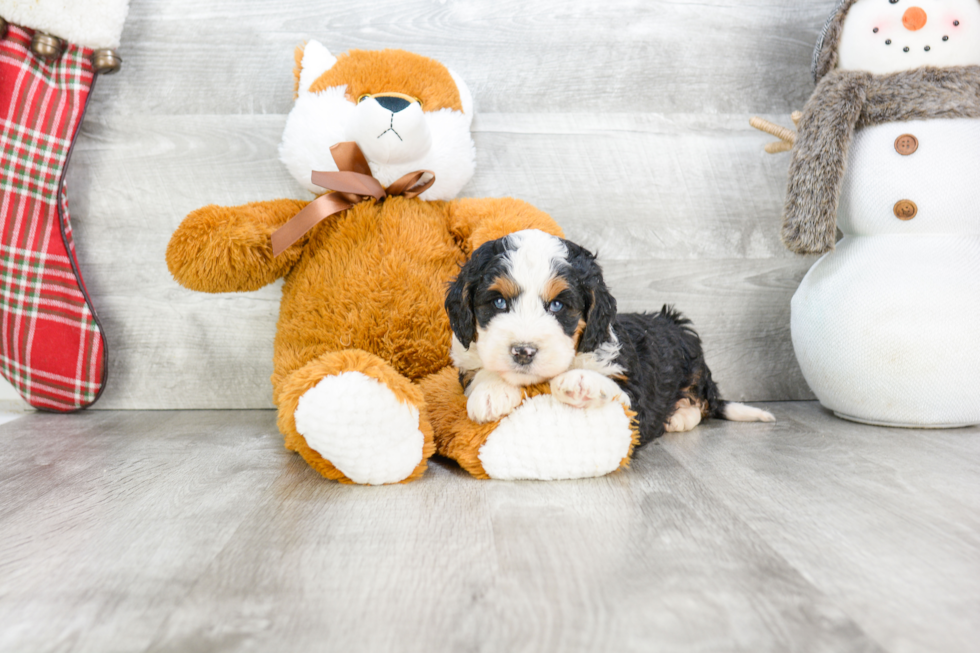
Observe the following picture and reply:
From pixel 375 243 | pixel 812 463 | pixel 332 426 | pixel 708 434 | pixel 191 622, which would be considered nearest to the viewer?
pixel 191 622

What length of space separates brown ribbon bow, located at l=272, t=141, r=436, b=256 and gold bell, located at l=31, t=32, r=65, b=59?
802 millimetres

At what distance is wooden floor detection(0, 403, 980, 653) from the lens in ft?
2.41

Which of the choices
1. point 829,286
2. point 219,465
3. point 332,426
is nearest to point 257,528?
point 332,426

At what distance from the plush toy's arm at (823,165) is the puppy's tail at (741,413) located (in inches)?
16.5

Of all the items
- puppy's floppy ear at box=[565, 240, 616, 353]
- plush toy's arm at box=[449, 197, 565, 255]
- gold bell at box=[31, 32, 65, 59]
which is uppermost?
gold bell at box=[31, 32, 65, 59]

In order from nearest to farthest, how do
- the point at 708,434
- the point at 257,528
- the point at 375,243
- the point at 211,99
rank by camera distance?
the point at 257,528 < the point at 375,243 < the point at 708,434 < the point at 211,99

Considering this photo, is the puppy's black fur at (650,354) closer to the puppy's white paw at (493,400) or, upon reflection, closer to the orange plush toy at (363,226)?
the puppy's white paw at (493,400)

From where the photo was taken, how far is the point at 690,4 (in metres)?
1.89

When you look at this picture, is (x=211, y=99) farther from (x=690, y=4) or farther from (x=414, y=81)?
(x=690, y=4)

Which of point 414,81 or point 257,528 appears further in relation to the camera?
point 414,81

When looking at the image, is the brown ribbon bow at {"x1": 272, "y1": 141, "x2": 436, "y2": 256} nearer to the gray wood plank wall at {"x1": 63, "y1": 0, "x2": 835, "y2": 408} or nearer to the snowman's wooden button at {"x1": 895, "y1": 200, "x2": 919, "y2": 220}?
the gray wood plank wall at {"x1": 63, "y1": 0, "x2": 835, "y2": 408}

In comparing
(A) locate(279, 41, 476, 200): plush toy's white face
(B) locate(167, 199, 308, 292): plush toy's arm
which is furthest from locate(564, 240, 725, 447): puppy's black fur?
(B) locate(167, 199, 308, 292): plush toy's arm

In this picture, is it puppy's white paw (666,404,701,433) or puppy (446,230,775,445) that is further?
puppy's white paw (666,404,701,433)

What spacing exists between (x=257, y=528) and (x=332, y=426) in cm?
20
